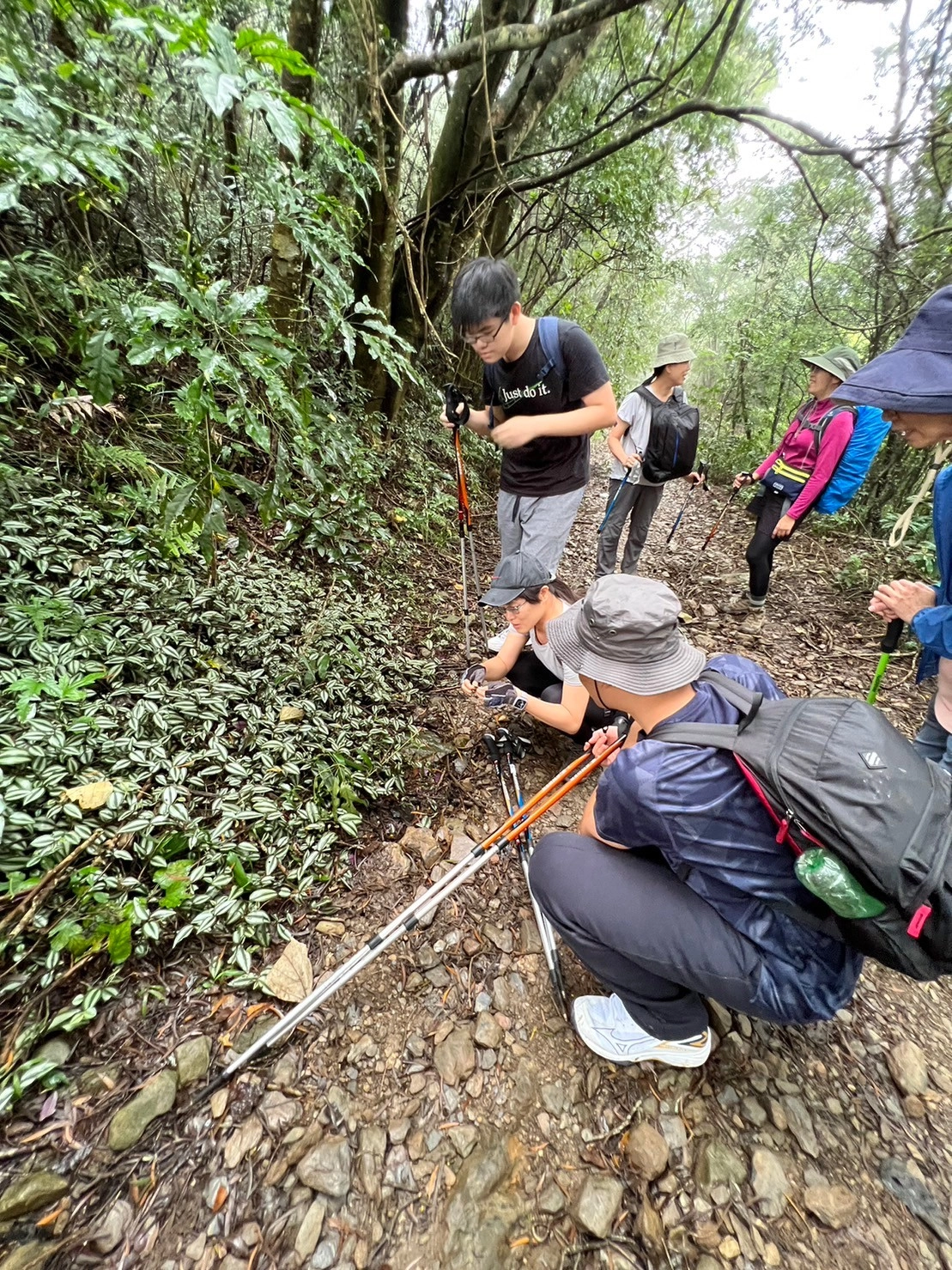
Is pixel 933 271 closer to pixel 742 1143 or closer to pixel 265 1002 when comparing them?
pixel 742 1143

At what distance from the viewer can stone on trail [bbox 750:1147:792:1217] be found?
1.68 meters

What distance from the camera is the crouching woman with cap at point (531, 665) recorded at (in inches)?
114

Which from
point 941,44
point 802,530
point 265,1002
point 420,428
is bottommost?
point 265,1002

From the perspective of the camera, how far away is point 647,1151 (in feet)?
5.87

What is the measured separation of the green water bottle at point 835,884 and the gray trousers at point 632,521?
3890 millimetres

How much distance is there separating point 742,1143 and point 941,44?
360 inches

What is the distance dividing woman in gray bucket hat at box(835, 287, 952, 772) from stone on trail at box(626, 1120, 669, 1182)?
1.94m

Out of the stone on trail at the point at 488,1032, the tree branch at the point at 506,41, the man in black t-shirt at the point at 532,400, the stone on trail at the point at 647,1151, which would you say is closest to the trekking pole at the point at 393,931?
the stone on trail at the point at 488,1032

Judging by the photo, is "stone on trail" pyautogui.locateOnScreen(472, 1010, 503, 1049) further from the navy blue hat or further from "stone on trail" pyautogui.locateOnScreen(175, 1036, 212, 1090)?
the navy blue hat

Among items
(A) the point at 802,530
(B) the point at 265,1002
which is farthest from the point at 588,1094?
(A) the point at 802,530

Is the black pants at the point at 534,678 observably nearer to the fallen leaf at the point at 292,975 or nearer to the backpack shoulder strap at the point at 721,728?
the backpack shoulder strap at the point at 721,728

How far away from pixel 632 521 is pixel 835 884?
4.19 metres

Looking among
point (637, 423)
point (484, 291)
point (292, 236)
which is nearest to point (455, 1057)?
point (484, 291)

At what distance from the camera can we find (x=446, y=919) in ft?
8.05
